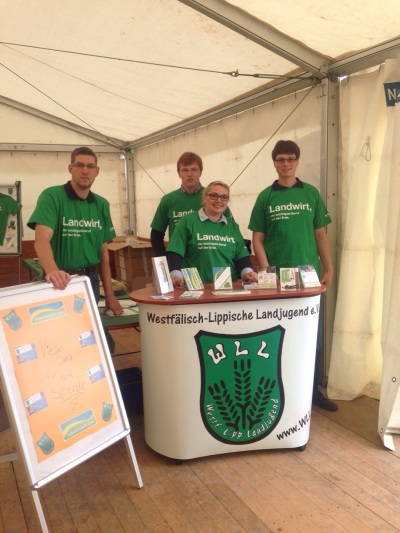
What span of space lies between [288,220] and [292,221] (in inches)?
0.9

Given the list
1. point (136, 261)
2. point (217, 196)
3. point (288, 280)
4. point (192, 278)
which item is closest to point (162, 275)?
point (192, 278)

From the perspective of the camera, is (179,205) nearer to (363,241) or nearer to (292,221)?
(292,221)

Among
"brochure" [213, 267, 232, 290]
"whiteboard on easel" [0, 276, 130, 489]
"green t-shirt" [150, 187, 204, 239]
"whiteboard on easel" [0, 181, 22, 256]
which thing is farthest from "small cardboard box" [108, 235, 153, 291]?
"whiteboard on easel" [0, 276, 130, 489]

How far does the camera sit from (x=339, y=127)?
120 inches

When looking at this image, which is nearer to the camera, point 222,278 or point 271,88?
point 222,278

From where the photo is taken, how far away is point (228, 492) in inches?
82.4

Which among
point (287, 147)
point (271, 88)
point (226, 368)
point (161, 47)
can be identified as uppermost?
point (161, 47)

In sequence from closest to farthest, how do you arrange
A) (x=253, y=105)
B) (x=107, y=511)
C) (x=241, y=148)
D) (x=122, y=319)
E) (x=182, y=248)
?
(x=107, y=511) < (x=182, y=248) < (x=122, y=319) < (x=253, y=105) < (x=241, y=148)

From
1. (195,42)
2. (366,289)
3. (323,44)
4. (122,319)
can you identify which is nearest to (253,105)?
(195,42)

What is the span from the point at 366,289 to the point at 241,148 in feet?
5.49

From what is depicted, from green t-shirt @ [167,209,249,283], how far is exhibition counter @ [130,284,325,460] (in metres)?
0.19

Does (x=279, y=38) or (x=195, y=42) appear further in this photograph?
(x=195, y=42)

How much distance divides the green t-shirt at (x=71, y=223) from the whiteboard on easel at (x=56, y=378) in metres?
0.43

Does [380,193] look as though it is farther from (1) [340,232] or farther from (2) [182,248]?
(2) [182,248]
